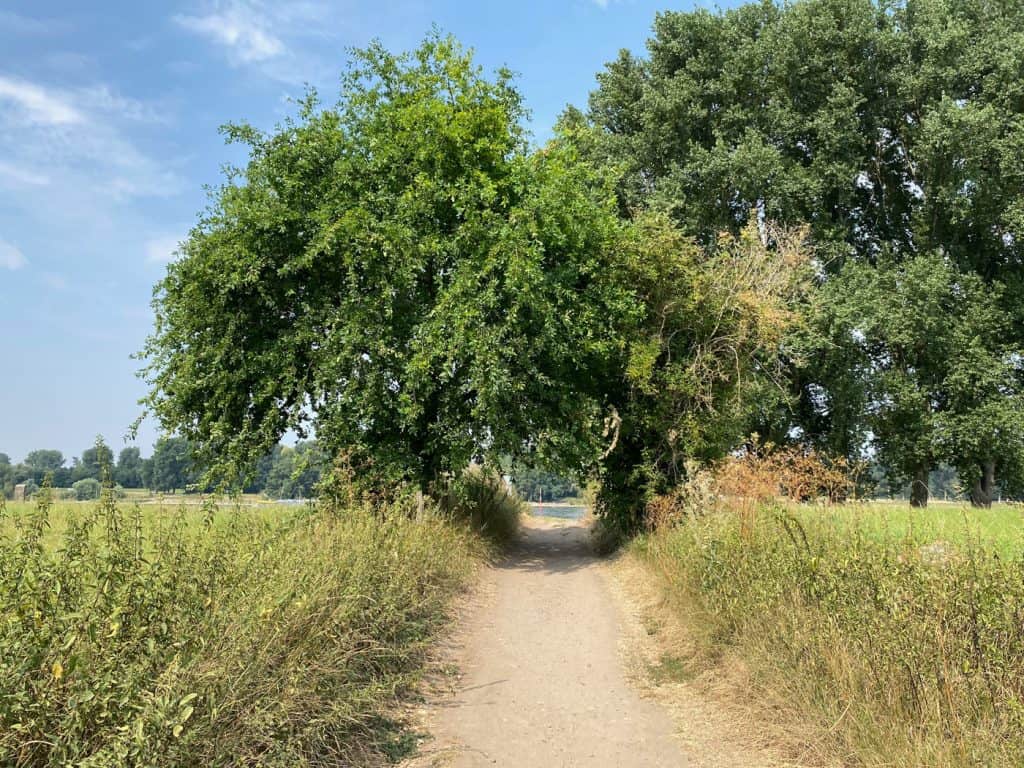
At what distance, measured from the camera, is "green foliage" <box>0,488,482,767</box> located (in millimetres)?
3287

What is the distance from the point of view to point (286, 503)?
786 cm

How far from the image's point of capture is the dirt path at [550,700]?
5.25m

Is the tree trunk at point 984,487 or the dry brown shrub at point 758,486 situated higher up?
the dry brown shrub at point 758,486

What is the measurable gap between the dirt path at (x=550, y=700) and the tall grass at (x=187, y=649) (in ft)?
2.08

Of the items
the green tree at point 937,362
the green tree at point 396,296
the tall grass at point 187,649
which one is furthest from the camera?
the green tree at point 937,362

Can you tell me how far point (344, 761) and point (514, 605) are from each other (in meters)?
6.25

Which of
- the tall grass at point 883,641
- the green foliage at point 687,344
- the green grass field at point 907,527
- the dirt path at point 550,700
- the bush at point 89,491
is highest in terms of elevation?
the green foliage at point 687,344

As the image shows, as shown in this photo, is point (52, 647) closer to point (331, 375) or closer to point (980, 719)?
point (980, 719)

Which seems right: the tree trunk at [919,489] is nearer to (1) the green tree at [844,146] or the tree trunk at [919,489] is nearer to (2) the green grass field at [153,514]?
(1) the green tree at [844,146]

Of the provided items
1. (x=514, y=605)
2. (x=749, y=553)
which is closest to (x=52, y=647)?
(x=749, y=553)

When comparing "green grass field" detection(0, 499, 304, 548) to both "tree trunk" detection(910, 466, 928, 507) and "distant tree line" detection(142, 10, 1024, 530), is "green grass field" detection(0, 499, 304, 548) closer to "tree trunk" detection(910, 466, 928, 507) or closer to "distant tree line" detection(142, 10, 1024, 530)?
"distant tree line" detection(142, 10, 1024, 530)

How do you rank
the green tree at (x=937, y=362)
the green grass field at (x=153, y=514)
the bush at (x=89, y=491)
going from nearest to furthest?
the green grass field at (x=153, y=514), the bush at (x=89, y=491), the green tree at (x=937, y=362)

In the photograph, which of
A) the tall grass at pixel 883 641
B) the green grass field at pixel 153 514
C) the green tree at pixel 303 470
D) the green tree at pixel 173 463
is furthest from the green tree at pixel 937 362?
the green grass field at pixel 153 514

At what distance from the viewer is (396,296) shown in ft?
45.5
